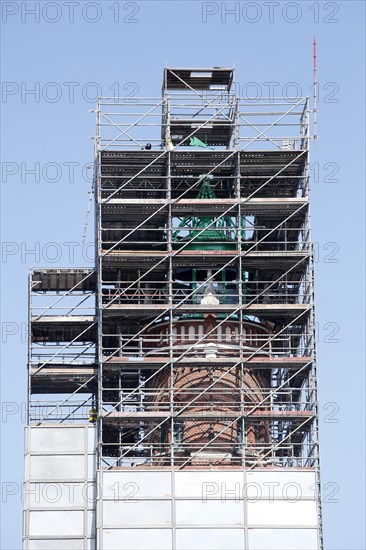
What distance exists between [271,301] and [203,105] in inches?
533

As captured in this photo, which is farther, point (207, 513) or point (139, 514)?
point (207, 513)

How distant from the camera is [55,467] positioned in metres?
134

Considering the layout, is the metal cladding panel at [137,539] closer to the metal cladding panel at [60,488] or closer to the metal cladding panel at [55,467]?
the metal cladding panel at [60,488]

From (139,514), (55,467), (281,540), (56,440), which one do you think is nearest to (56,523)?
(55,467)

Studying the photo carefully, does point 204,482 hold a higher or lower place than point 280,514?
higher

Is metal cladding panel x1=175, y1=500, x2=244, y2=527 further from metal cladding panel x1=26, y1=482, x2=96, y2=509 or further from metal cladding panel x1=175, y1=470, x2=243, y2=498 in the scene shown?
metal cladding panel x1=26, y1=482, x2=96, y2=509

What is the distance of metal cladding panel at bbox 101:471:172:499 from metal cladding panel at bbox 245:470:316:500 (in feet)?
16.1

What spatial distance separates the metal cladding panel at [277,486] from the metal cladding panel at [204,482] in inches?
30.5

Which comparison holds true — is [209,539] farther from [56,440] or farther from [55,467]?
[56,440]

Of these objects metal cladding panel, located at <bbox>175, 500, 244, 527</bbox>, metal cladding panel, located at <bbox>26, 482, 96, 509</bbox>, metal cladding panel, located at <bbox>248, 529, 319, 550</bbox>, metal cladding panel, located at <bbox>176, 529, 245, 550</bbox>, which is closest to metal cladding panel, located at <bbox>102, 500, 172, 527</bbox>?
metal cladding panel, located at <bbox>175, 500, 244, 527</bbox>

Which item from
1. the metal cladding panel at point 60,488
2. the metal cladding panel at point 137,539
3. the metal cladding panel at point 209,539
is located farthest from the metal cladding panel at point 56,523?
the metal cladding panel at point 209,539

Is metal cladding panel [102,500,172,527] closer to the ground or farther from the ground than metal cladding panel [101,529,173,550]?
farther from the ground

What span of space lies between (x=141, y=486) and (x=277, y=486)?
812cm

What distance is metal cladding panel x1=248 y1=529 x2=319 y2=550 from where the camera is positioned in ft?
422
